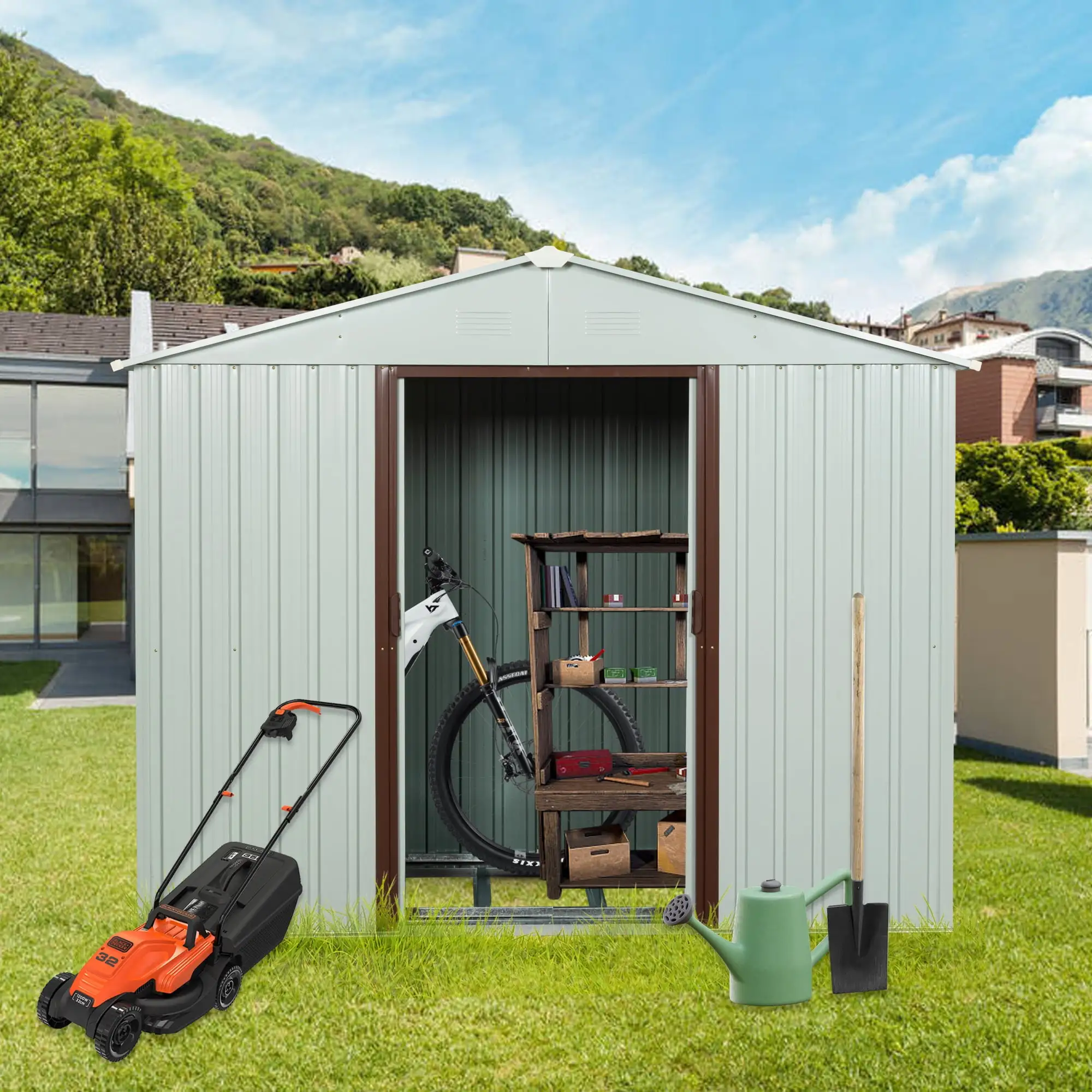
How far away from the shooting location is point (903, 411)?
4043 millimetres

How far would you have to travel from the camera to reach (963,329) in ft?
156

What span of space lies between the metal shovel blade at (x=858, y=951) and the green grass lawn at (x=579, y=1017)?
1.7 inches

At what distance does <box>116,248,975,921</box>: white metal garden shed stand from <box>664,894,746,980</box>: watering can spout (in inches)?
20.5

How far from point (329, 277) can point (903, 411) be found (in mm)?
25574

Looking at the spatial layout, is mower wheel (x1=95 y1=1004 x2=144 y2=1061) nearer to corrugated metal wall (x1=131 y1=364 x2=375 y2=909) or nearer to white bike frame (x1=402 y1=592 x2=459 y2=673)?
corrugated metal wall (x1=131 y1=364 x2=375 y2=909)

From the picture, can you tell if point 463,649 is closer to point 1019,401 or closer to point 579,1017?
point 579,1017

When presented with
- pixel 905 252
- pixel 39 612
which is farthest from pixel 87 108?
pixel 905 252

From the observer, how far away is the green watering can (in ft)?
11.5

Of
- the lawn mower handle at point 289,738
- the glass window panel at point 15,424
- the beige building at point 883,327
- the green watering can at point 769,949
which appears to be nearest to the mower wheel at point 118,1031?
the lawn mower handle at point 289,738

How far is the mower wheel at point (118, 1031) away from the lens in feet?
10.6

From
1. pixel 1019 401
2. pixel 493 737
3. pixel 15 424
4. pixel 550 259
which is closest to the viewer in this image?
pixel 550 259

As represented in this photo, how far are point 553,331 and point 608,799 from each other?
1.93m

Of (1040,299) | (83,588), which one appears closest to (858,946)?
(83,588)

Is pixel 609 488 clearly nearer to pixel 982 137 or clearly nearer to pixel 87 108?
pixel 87 108
